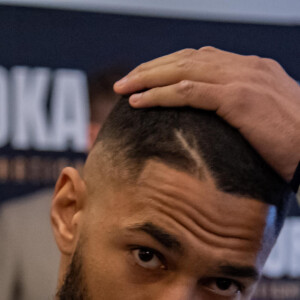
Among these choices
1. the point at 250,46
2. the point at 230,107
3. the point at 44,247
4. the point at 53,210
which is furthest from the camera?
the point at 250,46

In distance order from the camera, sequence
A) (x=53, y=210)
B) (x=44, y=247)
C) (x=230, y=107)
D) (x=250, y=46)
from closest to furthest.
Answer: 1. (x=230, y=107)
2. (x=53, y=210)
3. (x=44, y=247)
4. (x=250, y=46)

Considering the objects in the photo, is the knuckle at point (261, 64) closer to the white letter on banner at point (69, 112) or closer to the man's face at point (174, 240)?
the man's face at point (174, 240)

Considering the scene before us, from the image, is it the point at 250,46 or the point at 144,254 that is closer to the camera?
the point at 144,254

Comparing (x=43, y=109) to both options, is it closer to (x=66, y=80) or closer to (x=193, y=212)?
(x=66, y=80)

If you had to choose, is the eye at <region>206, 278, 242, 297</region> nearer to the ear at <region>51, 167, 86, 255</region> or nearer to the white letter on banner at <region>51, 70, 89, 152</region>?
the ear at <region>51, 167, 86, 255</region>

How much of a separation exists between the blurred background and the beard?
1.30 meters

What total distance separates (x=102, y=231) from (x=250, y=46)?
1.91 m

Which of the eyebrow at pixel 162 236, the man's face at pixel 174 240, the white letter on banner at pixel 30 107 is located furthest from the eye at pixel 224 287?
the white letter on banner at pixel 30 107

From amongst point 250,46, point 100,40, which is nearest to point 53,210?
point 100,40

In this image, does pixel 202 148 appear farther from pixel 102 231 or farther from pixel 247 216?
pixel 102 231

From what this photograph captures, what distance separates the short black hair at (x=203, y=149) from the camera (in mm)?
1228

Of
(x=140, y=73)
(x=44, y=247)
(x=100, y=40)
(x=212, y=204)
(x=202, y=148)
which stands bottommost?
(x=44, y=247)

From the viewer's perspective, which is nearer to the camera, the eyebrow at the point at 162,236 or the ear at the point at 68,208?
the eyebrow at the point at 162,236

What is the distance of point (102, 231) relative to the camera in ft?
4.22
